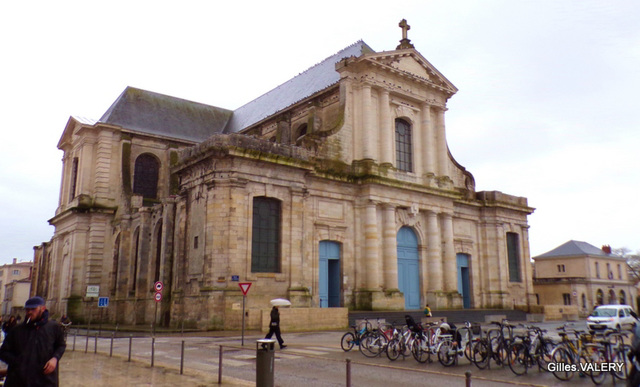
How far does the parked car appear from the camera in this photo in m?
22.7

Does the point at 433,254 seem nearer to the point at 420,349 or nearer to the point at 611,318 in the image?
the point at 611,318

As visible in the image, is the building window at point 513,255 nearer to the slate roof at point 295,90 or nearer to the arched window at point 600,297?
the slate roof at point 295,90

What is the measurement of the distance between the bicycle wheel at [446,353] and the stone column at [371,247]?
45.8ft

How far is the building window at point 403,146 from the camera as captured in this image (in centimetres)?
2906

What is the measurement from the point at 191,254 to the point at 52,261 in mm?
20189

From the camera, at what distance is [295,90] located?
34.6 meters

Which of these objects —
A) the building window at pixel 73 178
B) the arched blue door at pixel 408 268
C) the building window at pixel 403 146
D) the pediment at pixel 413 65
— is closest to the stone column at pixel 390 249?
the arched blue door at pixel 408 268

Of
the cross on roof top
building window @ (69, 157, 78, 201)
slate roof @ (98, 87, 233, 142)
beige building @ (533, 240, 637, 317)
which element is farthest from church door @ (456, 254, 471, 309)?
building window @ (69, 157, 78, 201)

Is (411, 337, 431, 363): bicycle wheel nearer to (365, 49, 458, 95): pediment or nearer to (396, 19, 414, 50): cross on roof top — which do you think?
(365, 49, 458, 95): pediment

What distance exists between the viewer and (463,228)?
3161 cm

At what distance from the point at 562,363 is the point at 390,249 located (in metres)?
16.6

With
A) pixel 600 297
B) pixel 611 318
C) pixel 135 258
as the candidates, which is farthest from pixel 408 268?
pixel 600 297

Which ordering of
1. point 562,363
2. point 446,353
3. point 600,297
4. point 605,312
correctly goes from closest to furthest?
point 562,363 → point 446,353 → point 605,312 → point 600,297

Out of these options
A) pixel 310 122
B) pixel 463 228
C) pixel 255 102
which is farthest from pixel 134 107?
pixel 463 228
